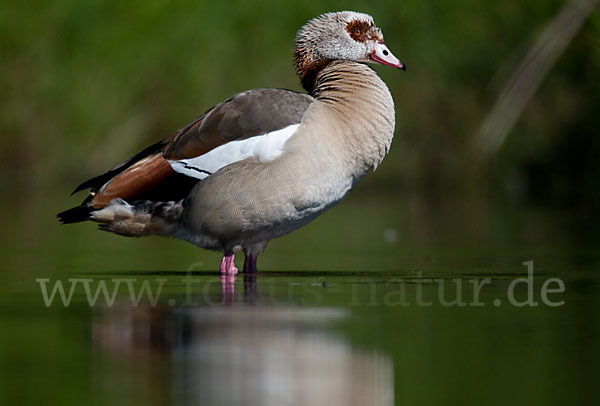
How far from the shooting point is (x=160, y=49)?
51.1 feet

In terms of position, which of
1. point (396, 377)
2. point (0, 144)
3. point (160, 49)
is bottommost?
point (396, 377)

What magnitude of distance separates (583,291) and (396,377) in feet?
7.97

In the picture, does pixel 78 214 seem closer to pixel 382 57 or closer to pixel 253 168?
pixel 253 168

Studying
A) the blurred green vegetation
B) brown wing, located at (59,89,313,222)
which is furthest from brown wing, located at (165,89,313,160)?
the blurred green vegetation

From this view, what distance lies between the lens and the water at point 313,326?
369 centimetres

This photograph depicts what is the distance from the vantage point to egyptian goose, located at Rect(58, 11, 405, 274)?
6.69m

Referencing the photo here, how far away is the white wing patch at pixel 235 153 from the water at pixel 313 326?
0.63 meters

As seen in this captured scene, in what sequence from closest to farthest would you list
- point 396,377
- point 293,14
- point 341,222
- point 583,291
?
1. point 396,377
2. point 583,291
3. point 341,222
4. point 293,14

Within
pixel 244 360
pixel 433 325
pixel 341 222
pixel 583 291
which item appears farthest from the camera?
pixel 341 222

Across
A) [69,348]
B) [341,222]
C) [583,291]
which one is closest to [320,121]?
[583,291]

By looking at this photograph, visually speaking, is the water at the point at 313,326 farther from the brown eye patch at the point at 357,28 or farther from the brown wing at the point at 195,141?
the brown eye patch at the point at 357,28

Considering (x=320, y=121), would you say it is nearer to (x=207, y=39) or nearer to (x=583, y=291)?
(x=583, y=291)

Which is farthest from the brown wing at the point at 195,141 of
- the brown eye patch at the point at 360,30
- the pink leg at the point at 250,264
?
the brown eye patch at the point at 360,30

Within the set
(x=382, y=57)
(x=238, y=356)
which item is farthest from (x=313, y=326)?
(x=382, y=57)
